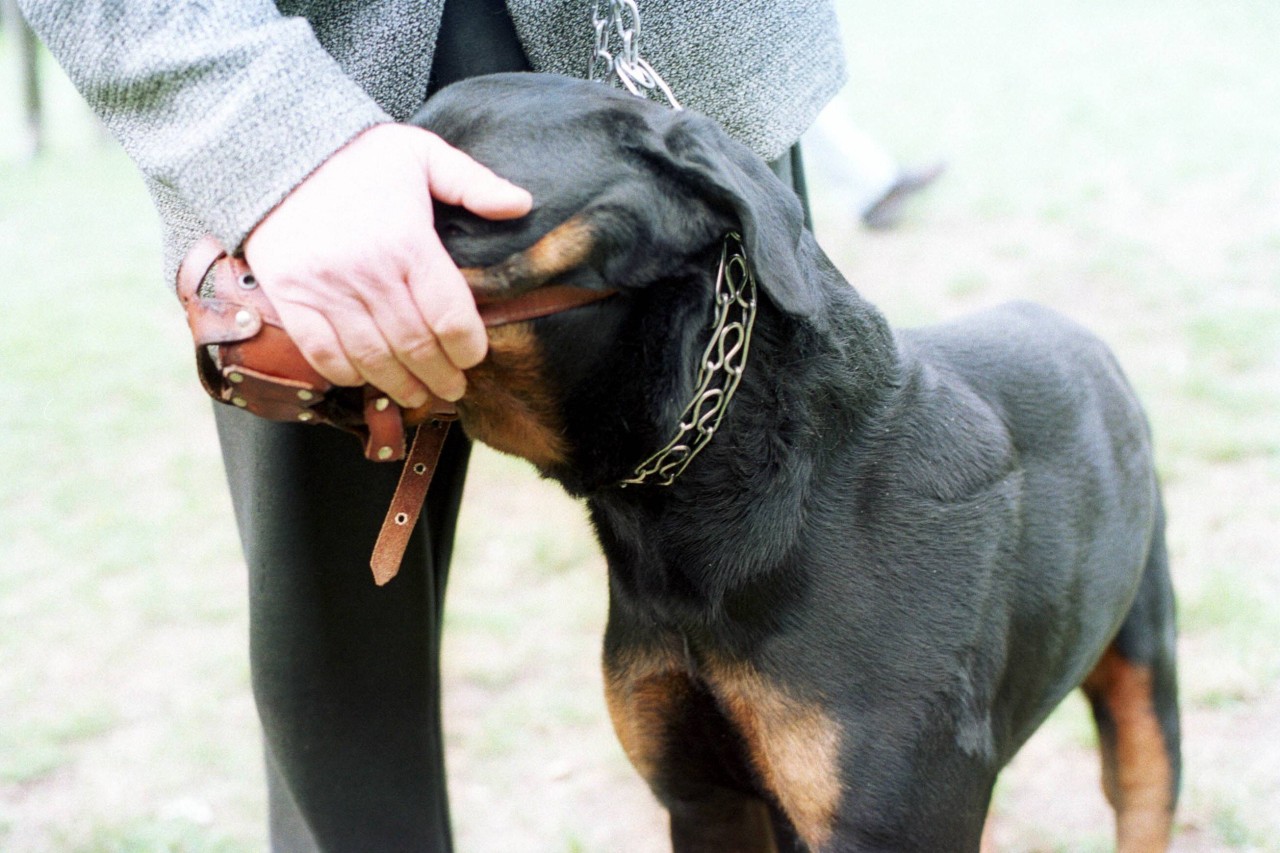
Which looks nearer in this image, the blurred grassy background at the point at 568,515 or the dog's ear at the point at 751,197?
the dog's ear at the point at 751,197

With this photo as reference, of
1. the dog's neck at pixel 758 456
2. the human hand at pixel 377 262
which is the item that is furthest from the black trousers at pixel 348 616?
the human hand at pixel 377 262

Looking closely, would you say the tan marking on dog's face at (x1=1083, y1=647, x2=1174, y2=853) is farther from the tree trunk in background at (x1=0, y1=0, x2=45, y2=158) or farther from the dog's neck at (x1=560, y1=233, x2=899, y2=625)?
the tree trunk in background at (x1=0, y1=0, x2=45, y2=158)

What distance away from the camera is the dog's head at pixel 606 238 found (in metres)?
1.86

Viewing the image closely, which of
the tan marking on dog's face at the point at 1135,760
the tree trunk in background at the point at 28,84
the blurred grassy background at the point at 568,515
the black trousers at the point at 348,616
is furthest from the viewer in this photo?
the tree trunk in background at the point at 28,84

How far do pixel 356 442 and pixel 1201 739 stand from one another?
116 inches

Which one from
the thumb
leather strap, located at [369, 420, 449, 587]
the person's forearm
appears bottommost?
leather strap, located at [369, 420, 449, 587]

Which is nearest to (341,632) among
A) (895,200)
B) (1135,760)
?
(1135,760)

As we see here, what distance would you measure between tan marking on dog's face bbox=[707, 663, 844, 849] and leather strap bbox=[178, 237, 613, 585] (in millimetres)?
722

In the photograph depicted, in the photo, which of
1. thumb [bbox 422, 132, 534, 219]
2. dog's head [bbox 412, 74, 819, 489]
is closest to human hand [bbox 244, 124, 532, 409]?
thumb [bbox 422, 132, 534, 219]

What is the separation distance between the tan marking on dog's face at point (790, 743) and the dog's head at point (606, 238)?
18.9 inches

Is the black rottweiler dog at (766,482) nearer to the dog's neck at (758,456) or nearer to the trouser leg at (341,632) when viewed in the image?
the dog's neck at (758,456)

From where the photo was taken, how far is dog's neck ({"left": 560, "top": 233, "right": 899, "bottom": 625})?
215 cm

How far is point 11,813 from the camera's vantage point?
3957mm

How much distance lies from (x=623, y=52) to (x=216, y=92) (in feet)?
2.37
